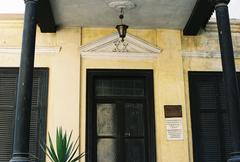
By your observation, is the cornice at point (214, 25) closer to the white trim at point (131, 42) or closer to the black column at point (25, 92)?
the white trim at point (131, 42)

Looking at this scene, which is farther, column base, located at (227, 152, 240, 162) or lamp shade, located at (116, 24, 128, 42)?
lamp shade, located at (116, 24, 128, 42)

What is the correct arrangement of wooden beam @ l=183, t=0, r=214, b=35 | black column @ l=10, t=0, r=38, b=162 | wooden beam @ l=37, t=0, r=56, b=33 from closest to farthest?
black column @ l=10, t=0, r=38, b=162 < wooden beam @ l=37, t=0, r=56, b=33 < wooden beam @ l=183, t=0, r=214, b=35

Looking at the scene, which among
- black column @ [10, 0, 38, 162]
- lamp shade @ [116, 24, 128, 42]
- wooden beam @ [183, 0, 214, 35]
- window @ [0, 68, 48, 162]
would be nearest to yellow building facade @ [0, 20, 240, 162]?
window @ [0, 68, 48, 162]

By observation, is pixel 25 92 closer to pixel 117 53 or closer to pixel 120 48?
pixel 117 53

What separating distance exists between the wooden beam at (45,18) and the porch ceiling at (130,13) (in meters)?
0.12

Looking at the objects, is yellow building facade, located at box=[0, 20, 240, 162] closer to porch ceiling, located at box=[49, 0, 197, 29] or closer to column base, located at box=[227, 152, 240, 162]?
porch ceiling, located at box=[49, 0, 197, 29]

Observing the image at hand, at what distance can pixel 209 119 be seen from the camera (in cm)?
729

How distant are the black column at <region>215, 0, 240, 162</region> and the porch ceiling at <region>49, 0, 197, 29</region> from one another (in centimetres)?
97

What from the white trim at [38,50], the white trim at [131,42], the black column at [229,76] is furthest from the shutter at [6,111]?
the black column at [229,76]

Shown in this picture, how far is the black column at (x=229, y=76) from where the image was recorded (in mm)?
5402

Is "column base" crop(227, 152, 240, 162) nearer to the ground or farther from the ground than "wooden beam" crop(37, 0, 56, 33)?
nearer to the ground

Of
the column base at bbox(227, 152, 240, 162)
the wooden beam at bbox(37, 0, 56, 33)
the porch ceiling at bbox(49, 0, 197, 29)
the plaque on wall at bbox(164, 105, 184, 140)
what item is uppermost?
the porch ceiling at bbox(49, 0, 197, 29)

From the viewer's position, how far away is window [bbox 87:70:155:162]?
7.14 m

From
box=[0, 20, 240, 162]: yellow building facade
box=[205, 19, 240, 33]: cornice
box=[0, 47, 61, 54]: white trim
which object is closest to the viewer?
box=[0, 20, 240, 162]: yellow building facade
